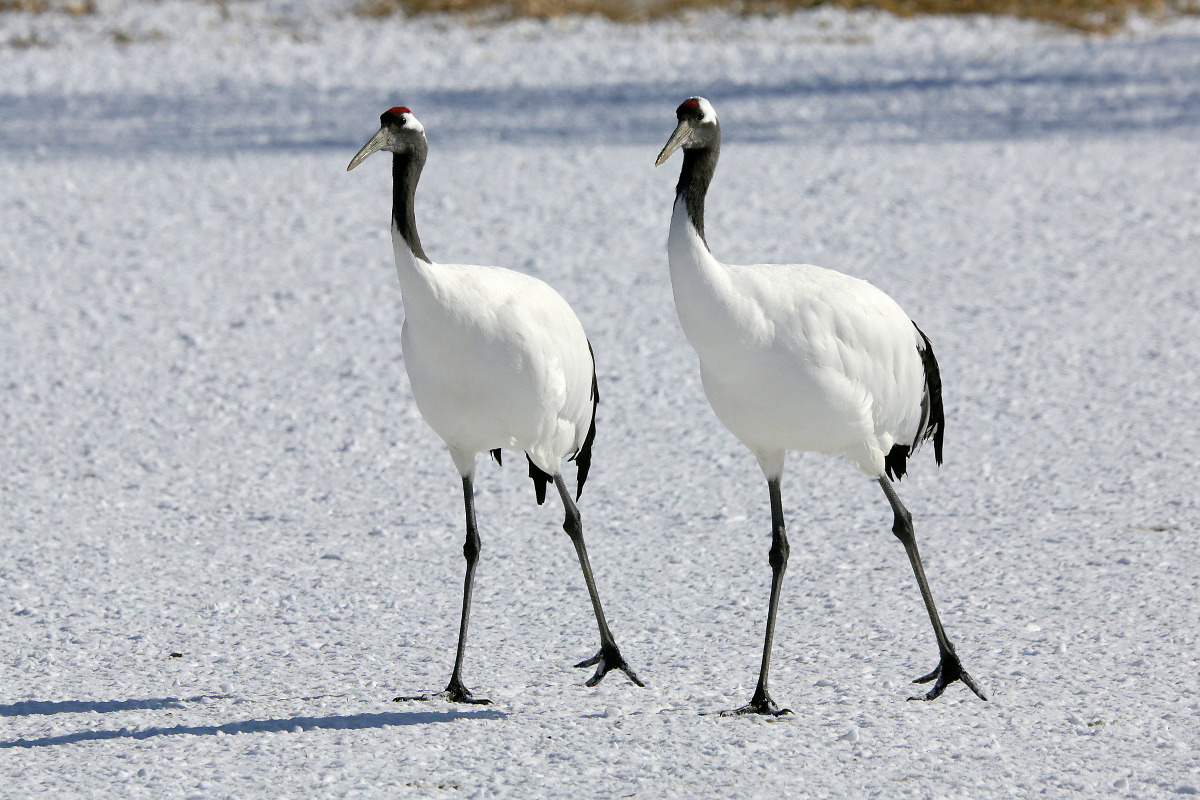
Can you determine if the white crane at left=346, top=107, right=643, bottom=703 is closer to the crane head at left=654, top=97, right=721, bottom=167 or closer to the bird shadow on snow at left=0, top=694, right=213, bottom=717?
the crane head at left=654, top=97, right=721, bottom=167

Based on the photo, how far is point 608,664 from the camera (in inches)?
159

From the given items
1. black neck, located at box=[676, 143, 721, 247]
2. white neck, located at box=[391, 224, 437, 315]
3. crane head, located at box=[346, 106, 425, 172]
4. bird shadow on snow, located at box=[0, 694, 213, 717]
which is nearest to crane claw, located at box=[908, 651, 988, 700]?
black neck, located at box=[676, 143, 721, 247]

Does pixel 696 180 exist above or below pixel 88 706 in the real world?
above

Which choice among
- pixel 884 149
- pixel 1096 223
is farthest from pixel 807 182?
pixel 1096 223

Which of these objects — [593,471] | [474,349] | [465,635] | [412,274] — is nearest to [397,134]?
[412,274]

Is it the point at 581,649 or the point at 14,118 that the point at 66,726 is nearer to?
the point at 581,649

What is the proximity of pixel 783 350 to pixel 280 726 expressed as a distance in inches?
60.1

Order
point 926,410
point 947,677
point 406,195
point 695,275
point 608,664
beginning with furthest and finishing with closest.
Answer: point 926,410 → point 608,664 → point 947,677 → point 406,195 → point 695,275

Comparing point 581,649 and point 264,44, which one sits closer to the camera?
point 581,649

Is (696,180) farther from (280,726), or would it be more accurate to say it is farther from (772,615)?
(280,726)

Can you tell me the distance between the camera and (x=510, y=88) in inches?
481

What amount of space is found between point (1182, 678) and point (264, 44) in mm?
11337

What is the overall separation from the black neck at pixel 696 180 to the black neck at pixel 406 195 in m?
0.66

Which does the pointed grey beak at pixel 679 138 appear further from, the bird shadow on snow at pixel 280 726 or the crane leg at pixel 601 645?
the bird shadow on snow at pixel 280 726
